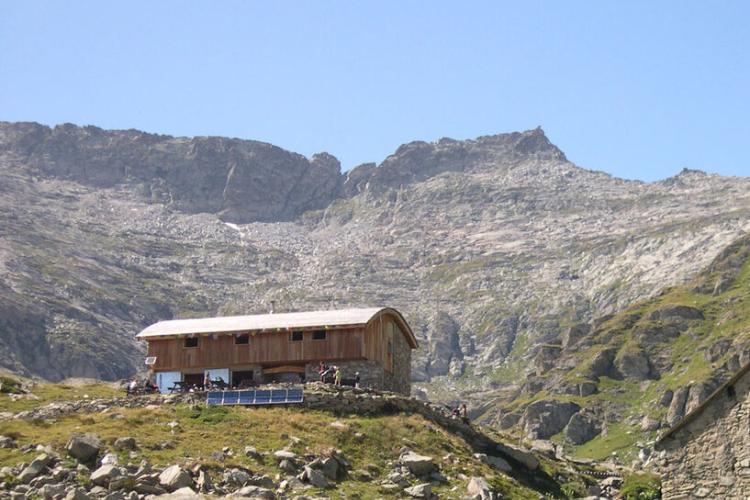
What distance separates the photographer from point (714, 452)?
40.1 m

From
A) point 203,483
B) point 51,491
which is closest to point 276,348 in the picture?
point 203,483

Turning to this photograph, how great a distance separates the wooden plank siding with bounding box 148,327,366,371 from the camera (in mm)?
67375

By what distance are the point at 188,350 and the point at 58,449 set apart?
2657 cm

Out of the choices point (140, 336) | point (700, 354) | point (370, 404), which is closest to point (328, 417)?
point (370, 404)

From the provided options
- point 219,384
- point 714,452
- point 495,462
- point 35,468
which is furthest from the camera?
point 219,384

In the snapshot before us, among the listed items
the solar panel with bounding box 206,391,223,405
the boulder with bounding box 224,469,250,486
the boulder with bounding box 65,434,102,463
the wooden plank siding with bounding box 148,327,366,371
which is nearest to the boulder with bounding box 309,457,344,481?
the boulder with bounding box 224,469,250,486

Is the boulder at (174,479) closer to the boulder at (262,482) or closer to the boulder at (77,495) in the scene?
the boulder at (262,482)

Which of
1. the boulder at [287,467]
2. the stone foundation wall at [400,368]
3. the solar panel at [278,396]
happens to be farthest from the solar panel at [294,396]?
the stone foundation wall at [400,368]

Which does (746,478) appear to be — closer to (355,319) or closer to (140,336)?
(355,319)

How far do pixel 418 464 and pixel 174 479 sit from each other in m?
12.4

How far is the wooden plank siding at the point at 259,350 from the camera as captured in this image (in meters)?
67.4

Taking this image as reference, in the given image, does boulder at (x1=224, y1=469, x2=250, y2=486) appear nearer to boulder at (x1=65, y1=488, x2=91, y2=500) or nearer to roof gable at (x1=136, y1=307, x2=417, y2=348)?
boulder at (x1=65, y1=488, x2=91, y2=500)

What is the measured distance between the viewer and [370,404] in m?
57.5

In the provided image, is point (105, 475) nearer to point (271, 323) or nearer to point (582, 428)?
point (271, 323)
